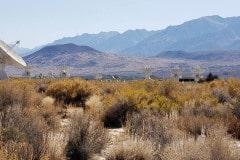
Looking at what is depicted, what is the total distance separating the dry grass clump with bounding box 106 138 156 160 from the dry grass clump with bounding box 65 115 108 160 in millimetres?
523

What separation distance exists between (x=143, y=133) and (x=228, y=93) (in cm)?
1292

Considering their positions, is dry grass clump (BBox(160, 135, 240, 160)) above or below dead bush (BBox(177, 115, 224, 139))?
above

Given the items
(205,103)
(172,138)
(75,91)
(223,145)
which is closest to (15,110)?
(172,138)

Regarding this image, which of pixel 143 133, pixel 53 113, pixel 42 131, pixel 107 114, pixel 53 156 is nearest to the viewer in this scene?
pixel 53 156

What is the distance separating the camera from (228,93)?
22.9m

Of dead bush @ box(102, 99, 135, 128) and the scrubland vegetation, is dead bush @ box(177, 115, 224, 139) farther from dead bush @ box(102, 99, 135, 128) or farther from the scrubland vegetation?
dead bush @ box(102, 99, 135, 128)

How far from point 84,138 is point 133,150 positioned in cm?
147

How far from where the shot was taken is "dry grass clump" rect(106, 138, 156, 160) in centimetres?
966

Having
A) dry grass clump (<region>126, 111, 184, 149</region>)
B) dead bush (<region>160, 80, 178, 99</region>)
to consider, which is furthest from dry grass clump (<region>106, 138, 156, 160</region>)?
dead bush (<region>160, 80, 178, 99</region>)

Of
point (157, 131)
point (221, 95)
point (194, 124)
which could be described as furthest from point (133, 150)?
point (221, 95)

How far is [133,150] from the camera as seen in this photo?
9.86m

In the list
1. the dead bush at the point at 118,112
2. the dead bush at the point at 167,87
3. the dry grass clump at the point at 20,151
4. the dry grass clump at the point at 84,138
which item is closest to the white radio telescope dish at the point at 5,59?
the dead bush at the point at 167,87

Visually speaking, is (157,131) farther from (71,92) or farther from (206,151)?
(71,92)

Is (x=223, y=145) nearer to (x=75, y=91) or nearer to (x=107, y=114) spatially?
(x=107, y=114)
